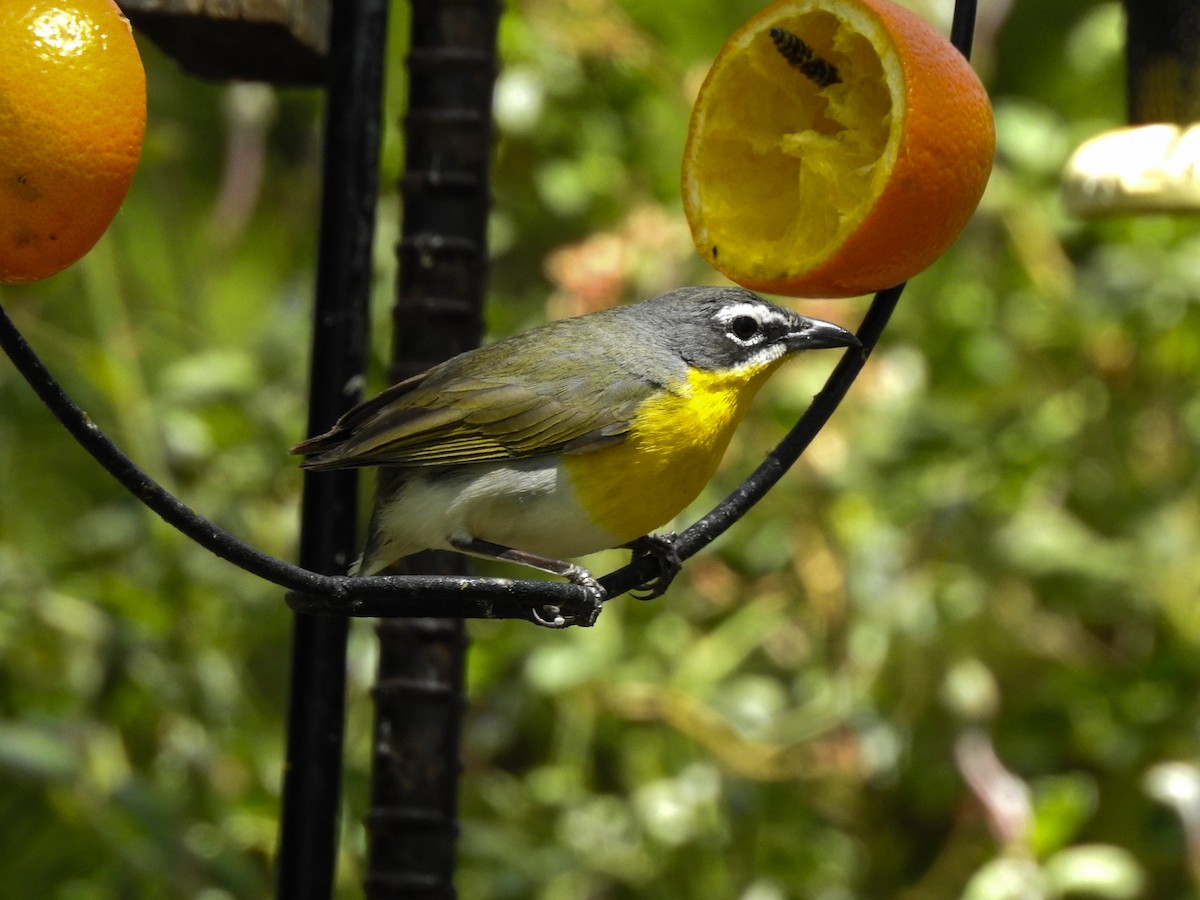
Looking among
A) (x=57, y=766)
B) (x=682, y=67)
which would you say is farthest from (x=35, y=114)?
(x=682, y=67)

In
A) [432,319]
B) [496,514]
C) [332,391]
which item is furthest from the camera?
[432,319]

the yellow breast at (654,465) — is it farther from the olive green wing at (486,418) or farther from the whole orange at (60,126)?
the whole orange at (60,126)

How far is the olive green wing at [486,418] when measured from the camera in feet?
5.11

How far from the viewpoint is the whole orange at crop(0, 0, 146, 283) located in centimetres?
115

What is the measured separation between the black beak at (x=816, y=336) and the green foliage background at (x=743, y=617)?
83 cm

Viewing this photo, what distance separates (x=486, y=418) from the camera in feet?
5.26

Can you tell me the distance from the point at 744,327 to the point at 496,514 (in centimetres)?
38

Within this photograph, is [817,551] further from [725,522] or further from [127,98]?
[127,98]

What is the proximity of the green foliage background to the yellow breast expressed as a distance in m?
0.78

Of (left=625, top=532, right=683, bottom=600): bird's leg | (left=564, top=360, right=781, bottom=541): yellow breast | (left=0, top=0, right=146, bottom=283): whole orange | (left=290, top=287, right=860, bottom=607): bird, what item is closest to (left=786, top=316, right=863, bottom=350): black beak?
(left=290, top=287, right=860, bottom=607): bird

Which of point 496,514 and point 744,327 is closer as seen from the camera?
point 496,514

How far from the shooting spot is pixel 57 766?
2119 millimetres

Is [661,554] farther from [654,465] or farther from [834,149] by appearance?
[834,149]

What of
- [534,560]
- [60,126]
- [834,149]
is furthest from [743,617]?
[60,126]
